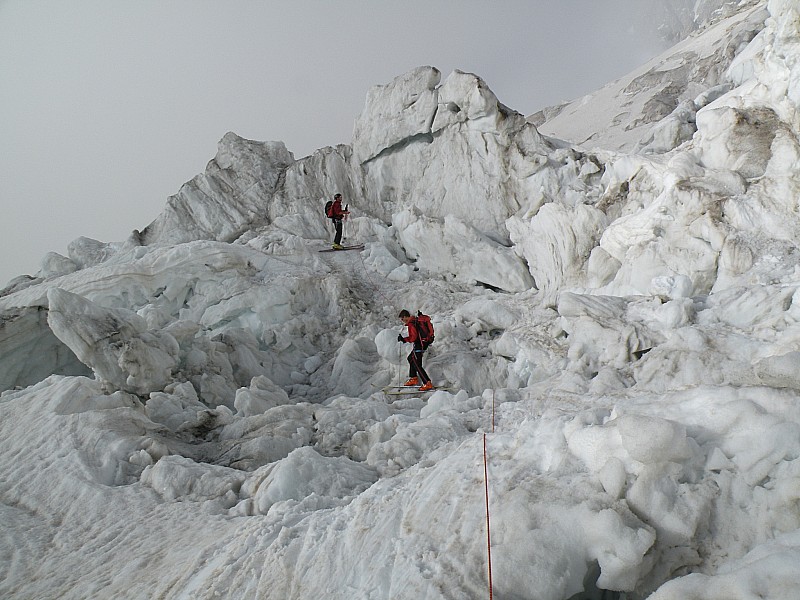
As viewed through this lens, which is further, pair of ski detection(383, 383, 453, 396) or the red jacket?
the red jacket

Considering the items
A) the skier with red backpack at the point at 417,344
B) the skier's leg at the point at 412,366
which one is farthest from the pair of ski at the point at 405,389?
the skier's leg at the point at 412,366

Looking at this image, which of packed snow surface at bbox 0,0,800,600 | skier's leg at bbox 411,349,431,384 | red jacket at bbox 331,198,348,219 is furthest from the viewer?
red jacket at bbox 331,198,348,219

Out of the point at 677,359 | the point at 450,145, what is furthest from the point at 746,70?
the point at 677,359

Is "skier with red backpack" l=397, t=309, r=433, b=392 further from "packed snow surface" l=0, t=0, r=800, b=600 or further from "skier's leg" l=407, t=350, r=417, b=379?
"packed snow surface" l=0, t=0, r=800, b=600

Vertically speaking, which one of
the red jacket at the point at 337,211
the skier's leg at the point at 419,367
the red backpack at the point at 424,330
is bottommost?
the skier's leg at the point at 419,367

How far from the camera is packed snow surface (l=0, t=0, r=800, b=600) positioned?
266 cm

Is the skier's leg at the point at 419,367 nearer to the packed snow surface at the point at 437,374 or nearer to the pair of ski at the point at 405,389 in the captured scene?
the pair of ski at the point at 405,389

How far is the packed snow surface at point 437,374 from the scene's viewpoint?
2.66 m

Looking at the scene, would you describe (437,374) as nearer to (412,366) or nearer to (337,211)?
(412,366)

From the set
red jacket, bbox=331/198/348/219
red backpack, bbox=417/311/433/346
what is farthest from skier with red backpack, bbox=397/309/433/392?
red jacket, bbox=331/198/348/219

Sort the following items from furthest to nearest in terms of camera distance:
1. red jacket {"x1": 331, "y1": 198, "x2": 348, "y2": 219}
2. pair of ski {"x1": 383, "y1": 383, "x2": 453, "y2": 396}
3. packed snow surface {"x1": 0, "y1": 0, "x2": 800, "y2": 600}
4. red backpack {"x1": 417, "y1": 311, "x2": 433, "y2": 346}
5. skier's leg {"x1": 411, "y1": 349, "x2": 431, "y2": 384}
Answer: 1. red jacket {"x1": 331, "y1": 198, "x2": 348, "y2": 219}
2. red backpack {"x1": 417, "y1": 311, "x2": 433, "y2": 346}
3. skier's leg {"x1": 411, "y1": 349, "x2": 431, "y2": 384}
4. pair of ski {"x1": 383, "y1": 383, "x2": 453, "y2": 396}
5. packed snow surface {"x1": 0, "y1": 0, "x2": 800, "y2": 600}

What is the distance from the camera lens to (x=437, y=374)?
9.32 m

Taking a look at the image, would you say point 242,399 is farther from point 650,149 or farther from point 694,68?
point 694,68

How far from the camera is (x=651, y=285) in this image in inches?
342
